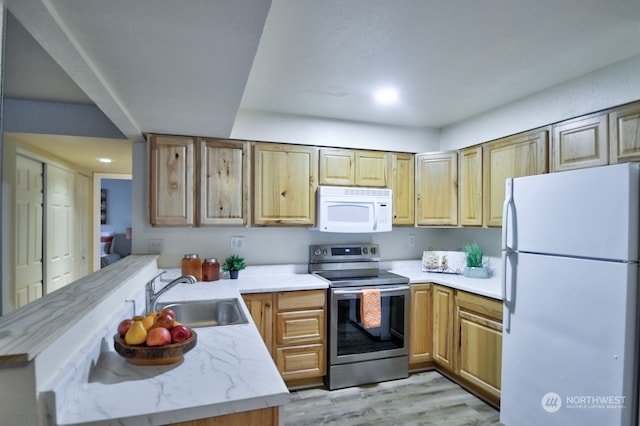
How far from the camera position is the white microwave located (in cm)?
303

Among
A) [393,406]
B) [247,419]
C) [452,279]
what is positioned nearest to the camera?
[247,419]

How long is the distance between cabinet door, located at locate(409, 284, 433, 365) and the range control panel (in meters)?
0.58

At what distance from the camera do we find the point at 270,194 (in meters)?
2.98

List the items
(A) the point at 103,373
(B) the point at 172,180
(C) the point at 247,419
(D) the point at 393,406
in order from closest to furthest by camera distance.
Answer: (C) the point at 247,419, (A) the point at 103,373, (D) the point at 393,406, (B) the point at 172,180

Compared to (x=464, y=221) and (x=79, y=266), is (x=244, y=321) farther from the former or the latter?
(x=79, y=266)

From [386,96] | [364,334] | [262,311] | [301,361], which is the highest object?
[386,96]

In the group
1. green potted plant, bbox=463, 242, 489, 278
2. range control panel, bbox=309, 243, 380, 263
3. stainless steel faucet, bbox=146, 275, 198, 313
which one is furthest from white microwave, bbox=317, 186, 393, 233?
stainless steel faucet, bbox=146, 275, 198, 313

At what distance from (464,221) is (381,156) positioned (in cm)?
99

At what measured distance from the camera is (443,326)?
2934 millimetres

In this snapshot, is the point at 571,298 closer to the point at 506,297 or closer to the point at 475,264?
the point at 506,297

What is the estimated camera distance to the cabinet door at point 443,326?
285 cm

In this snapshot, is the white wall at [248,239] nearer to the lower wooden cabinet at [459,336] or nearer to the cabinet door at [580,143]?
the lower wooden cabinet at [459,336]

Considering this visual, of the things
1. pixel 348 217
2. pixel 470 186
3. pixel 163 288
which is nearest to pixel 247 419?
pixel 163 288

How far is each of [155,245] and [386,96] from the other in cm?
232
